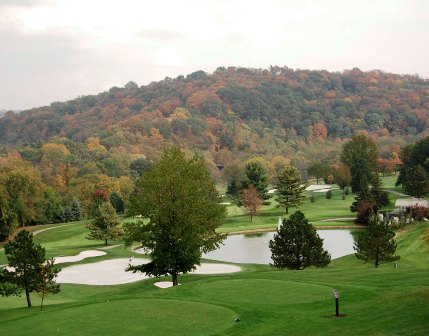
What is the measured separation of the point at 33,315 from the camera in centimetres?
2406

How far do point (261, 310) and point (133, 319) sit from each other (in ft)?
16.2

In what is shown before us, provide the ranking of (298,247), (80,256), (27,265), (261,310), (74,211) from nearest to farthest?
(261,310) → (27,265) → (298,247) → (80,256) → (74,211)

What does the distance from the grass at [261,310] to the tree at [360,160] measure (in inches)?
2628

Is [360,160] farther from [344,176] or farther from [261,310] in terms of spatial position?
[261,310]

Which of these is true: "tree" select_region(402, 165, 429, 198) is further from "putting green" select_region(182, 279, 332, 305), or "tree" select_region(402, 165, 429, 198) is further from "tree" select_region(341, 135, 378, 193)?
"putting green" select_region(182, 279, 332, 305)

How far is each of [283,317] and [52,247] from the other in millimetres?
44389

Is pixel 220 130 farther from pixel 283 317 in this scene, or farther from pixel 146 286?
pixel 283 317

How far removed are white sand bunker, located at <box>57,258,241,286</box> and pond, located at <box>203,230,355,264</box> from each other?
21.7ft

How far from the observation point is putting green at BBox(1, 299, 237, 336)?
20203 millimetres

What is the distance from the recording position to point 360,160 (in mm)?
96438

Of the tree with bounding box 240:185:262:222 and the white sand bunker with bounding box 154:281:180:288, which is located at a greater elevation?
the tree with bounding box 240:185:262:222

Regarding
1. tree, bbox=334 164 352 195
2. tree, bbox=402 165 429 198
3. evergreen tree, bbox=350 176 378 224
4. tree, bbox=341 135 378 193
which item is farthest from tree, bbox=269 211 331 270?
tree, bbox=334 164 352 195

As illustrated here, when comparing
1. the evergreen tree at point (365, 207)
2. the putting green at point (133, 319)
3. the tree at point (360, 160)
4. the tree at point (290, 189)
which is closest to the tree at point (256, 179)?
the tree at point (290, 189)

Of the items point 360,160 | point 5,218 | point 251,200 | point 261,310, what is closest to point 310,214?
point 251,200
